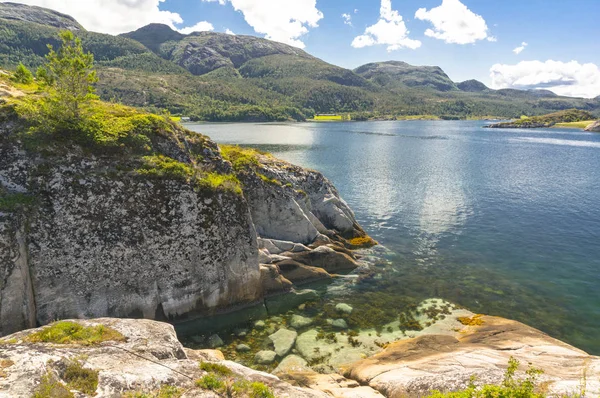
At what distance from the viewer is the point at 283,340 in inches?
980

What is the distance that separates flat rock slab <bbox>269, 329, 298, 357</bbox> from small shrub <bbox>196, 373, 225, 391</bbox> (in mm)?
10294

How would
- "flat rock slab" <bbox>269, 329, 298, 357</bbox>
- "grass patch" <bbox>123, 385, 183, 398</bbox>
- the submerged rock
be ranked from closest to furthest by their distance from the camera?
"grass patch" <bbox>123, 385, 183, 398</bbox>
"flat rock slab" <bbox>269, 329, 298, 357</bbox>
the submerged rock

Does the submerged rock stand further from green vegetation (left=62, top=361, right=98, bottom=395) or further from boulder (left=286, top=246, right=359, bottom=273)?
green vegetation (left=62, top=361, right=98, bottom=395)

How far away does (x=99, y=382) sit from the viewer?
1236cm

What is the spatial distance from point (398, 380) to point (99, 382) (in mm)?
14470

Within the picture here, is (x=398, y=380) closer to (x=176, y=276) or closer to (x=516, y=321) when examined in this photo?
(x=516, y=321)

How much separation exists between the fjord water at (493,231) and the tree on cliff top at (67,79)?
1200 inches

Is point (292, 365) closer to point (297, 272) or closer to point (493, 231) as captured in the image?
point (297, 272)

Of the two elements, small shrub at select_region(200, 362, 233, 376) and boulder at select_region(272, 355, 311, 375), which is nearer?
small shrub at select_region(200, 362, 233, 376)

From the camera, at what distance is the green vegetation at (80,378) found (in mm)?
11875

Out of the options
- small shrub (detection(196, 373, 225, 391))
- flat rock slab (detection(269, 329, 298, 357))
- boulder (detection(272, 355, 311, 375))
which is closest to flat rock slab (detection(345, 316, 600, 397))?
boulder (detection(272, 355, 311, 375))

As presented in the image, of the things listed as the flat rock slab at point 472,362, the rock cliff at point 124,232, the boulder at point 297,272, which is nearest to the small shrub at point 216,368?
the flat rock slab at point 472,362

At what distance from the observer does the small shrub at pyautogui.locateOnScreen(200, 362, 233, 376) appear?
48.5 ft

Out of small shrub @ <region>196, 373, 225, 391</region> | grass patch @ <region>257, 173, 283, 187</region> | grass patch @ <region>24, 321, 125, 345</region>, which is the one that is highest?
grass patch @ <region>257, 173, 283, 187</region>
